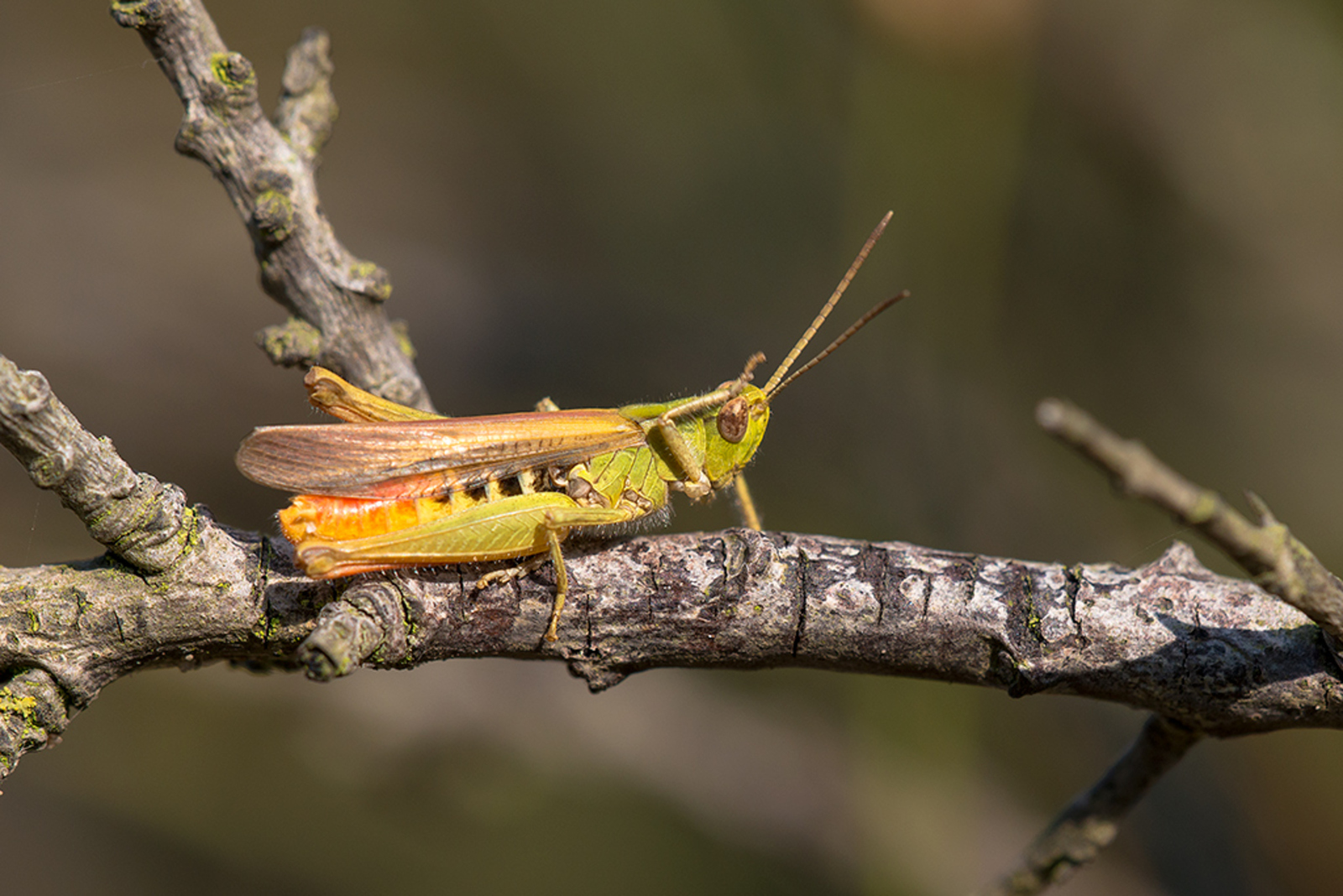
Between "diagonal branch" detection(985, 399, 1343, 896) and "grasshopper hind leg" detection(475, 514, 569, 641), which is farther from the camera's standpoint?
"grasshopper hind leg" detection(475, 514, 569, 641)

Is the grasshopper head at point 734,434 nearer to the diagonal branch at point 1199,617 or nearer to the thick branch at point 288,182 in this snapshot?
the thick branch at point 288,182

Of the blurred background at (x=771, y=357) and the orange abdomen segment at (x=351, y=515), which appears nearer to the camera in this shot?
the orange abdomen segment at (x=351, y=515)

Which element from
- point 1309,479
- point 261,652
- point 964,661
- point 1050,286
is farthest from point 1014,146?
point 261,652

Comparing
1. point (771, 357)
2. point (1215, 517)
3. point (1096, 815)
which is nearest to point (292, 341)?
point (1215, 517)

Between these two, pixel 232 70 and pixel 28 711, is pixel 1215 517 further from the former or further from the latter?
pixel 232 70

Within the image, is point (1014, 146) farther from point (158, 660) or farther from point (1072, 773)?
point (158, 660)

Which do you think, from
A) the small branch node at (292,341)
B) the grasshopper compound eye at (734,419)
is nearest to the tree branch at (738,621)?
the grasshopper compound eye at (734,419)

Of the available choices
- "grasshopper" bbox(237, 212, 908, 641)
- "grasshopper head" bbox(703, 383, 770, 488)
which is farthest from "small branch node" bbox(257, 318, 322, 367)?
"grasshopper head" bbox(703, 383, 770, 488)

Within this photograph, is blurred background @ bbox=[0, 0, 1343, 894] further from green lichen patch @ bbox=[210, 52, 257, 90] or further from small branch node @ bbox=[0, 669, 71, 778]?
green lichen patch @ bbox=[210, 52, 257, 90]
